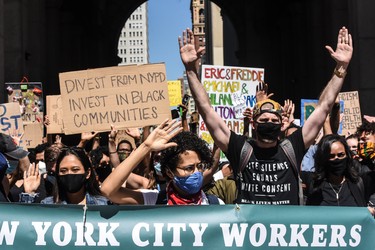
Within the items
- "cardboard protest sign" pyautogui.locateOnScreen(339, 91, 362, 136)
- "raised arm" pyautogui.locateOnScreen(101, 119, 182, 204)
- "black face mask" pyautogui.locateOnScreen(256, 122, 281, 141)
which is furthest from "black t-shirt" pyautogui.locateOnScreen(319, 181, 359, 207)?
"cardboard protest sign" pyautogui.locateOnScreen(339, 91, 362, 136)

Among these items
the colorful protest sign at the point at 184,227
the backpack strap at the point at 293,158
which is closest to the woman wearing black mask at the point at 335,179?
the backpack strap at the point at 293,158

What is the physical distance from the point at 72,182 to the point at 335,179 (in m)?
1.91

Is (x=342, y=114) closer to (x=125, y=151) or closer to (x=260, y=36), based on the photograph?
(x=125, y=151)

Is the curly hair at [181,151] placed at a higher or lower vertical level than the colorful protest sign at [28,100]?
lower

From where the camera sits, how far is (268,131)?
16.4ft

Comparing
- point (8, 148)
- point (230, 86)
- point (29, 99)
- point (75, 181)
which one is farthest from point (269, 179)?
point (29, 99)

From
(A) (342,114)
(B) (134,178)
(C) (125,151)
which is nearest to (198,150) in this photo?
(B) (134,178)

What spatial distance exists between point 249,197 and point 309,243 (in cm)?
52

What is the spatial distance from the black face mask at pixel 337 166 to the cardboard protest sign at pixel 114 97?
1.38m

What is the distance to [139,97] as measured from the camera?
5.97 meters

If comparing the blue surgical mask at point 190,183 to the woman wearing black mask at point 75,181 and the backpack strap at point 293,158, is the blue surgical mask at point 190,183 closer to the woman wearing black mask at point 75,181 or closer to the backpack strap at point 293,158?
the woman wearing black mask at point 75,181

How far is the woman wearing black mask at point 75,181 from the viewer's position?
187 inches

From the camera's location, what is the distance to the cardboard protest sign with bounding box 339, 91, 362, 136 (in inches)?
392

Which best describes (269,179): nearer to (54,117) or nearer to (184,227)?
(184,227)
